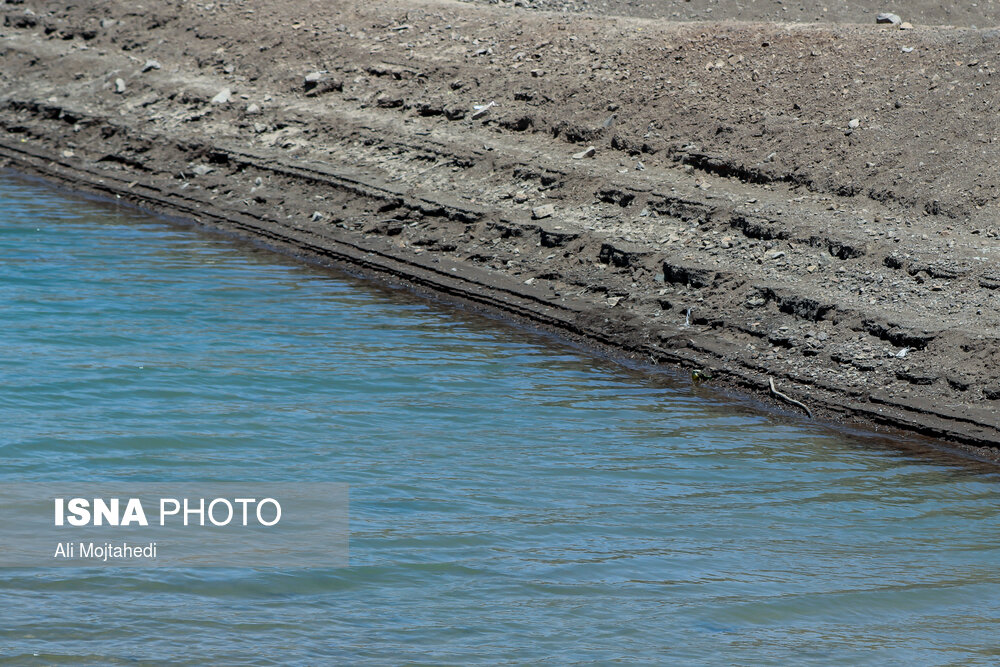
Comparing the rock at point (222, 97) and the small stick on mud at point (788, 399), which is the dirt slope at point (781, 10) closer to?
the rock at point (222, 97)

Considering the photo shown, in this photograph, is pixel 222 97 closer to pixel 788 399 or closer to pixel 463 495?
pixel 788 399

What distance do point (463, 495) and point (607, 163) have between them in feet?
22.4

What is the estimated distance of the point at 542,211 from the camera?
485 inches

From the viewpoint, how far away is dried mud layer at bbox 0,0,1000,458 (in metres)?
9.74

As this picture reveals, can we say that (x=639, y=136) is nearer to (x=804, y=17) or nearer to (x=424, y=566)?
(x=804, y=17)

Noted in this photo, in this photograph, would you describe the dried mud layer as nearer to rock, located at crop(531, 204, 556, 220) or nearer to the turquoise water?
rock, located at crop(531, 204, 556, 220)

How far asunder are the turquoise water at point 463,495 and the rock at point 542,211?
5.89 ft

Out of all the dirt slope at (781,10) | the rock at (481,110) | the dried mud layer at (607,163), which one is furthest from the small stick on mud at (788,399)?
the dirt slope at (781,10)

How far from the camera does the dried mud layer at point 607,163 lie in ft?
32.0

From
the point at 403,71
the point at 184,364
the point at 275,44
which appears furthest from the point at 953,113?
the point at 275,44

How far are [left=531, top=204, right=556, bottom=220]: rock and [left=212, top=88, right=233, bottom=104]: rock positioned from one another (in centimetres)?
537

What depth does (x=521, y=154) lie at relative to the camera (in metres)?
13.3

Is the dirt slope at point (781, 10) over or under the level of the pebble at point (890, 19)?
over

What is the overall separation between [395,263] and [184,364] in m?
3.76
